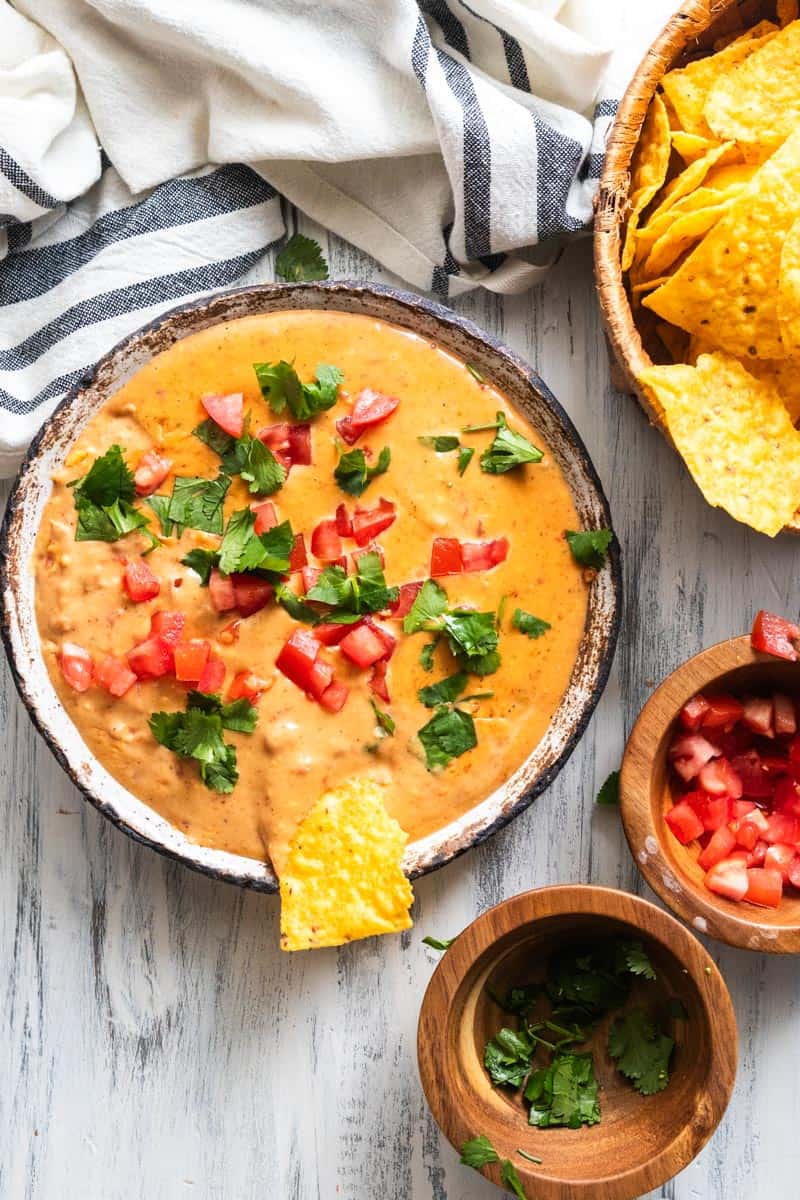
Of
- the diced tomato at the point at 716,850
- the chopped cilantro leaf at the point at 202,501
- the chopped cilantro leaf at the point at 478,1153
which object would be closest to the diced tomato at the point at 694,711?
the diced tomato at the point at 716,850

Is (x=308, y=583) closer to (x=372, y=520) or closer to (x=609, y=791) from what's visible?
(x=372, y=520)

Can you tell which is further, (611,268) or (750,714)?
(750,714)

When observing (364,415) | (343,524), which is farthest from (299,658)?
(364,415)

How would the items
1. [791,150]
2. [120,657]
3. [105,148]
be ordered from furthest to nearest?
[105,148] < [120,657] < [791,150]

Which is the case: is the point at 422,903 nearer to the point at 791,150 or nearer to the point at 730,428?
the point at 730,428

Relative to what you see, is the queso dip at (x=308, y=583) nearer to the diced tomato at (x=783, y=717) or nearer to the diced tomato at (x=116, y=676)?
the diced tomato at (x=116, y=676)

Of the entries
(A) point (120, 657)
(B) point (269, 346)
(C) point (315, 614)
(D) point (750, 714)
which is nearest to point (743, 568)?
(D) point (750, 714)
